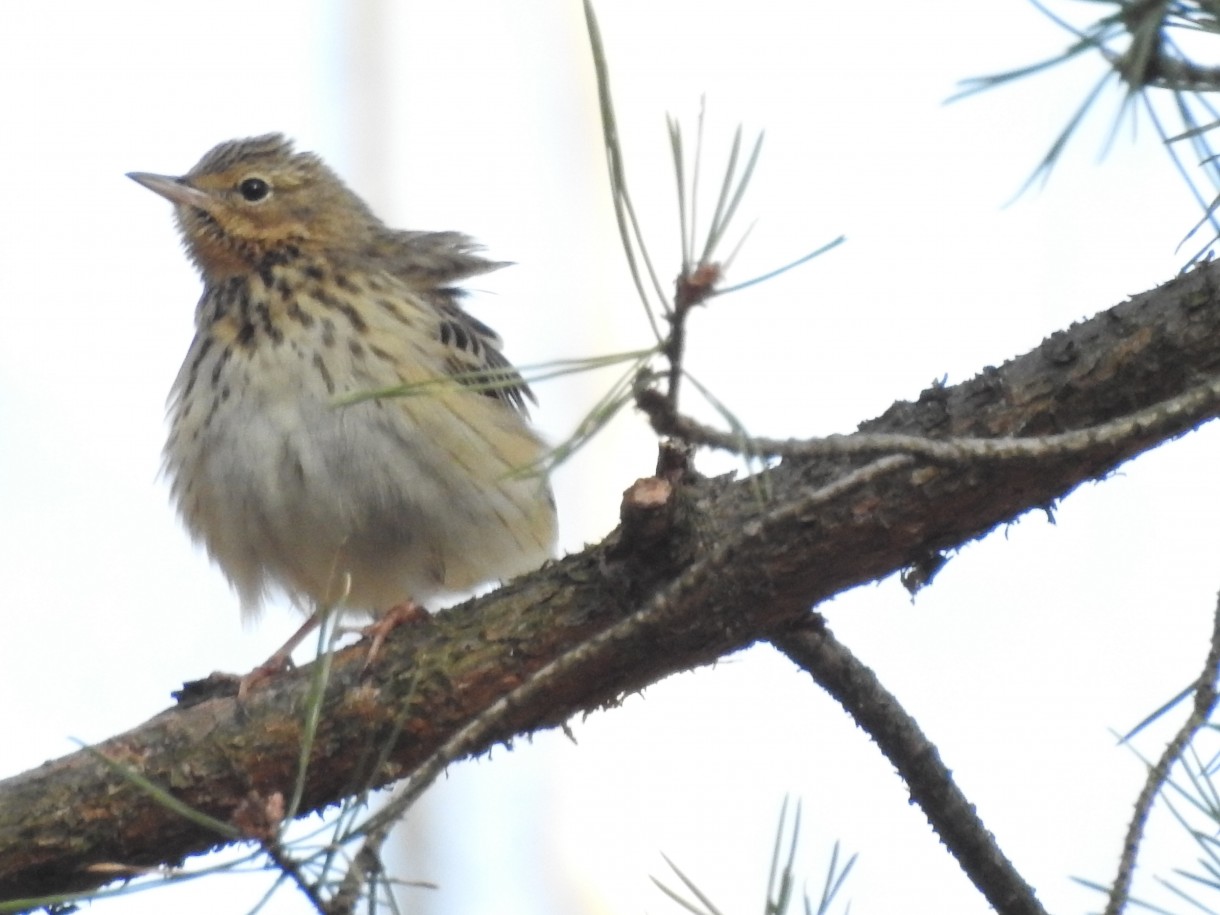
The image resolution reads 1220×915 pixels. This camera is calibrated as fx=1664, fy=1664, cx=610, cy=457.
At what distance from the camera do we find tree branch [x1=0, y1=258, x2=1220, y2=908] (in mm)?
3363

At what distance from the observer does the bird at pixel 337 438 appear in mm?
5062

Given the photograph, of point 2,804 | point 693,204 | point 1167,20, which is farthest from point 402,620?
point 1167,20

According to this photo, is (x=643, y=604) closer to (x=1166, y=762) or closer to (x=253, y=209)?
(x=1166, y=762)

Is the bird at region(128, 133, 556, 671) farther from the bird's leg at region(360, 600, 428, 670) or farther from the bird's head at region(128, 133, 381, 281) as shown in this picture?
the bird's leg at region(360, 600, 428, 670)

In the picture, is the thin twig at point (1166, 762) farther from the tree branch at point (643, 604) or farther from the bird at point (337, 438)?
the bird at point (337, 438)

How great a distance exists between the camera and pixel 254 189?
249 inches

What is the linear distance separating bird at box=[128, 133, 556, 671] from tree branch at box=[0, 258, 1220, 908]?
0.57 meters

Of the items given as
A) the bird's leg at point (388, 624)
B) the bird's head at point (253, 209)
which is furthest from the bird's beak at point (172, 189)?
the bird's leg at point (388, 624)

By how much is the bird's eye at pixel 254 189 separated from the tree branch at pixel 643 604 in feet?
8.67

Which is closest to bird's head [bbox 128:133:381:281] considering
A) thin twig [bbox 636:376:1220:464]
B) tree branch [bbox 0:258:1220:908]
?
tree branch [bbox 0:258:1220:908]

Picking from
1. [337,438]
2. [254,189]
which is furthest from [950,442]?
[254,189]

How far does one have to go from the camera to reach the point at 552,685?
3621mm

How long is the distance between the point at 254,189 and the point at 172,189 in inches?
11.9

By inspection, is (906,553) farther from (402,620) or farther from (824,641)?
(402,620)
